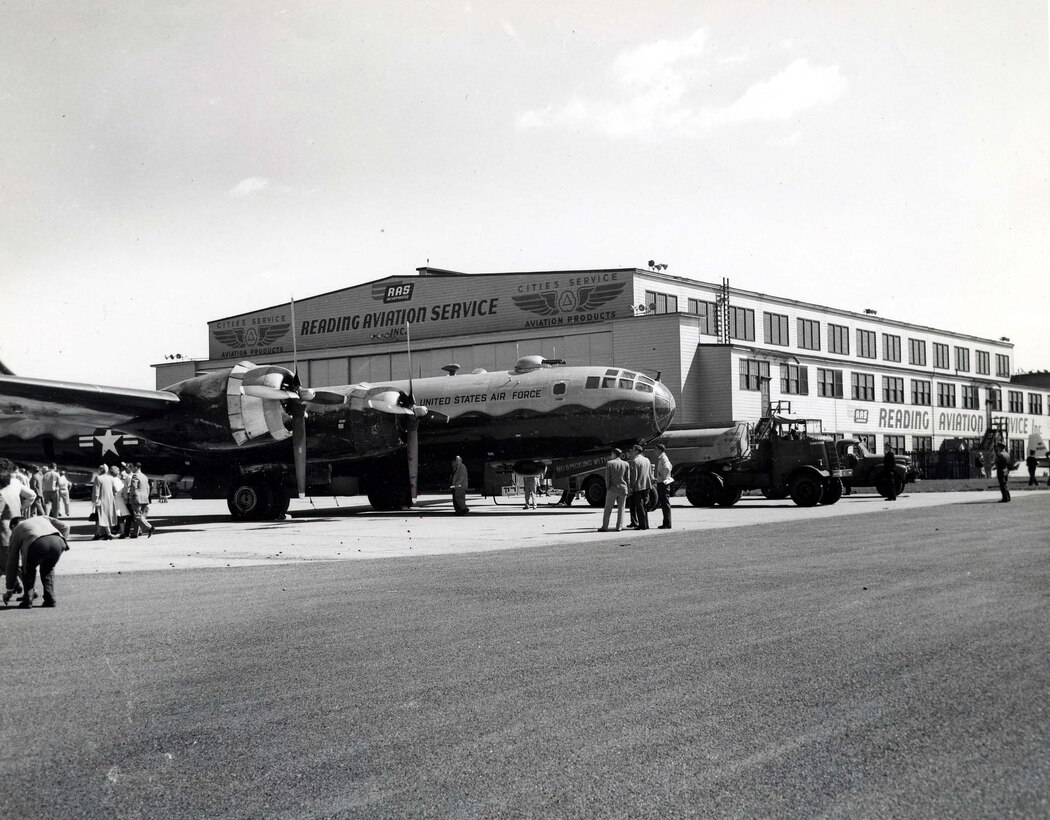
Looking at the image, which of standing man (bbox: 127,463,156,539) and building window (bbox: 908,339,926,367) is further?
building window (bbox: 908,339,926,367)

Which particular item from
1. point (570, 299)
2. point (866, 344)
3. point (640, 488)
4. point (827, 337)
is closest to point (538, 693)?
point (640, 488)

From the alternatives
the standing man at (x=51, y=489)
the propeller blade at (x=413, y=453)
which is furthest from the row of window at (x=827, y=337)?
the standing man at (x=51, y=489)

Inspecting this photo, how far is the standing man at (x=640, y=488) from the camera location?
840 inches

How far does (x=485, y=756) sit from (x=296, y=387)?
68.4ft

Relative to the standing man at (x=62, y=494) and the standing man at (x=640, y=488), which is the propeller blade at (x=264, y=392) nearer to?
the standing man at (x=62, y=494)

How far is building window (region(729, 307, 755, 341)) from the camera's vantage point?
183ft

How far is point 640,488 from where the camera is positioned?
21531mm

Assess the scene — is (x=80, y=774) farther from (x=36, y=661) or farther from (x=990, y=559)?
Result: (x=990, y=559)

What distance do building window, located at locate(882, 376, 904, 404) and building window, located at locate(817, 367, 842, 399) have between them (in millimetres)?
6507

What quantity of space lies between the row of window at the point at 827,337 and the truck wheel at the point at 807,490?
20313 mm

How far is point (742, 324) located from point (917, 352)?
72.0 feet

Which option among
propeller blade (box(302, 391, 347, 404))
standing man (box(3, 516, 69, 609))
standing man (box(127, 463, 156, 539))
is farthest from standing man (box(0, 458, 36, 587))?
propeller blade (box(302, 391, 347, 404))

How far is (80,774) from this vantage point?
4898mm

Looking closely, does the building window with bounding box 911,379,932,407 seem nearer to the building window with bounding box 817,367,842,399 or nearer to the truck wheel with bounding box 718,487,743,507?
the building window with bounding box 817,367,842,399
